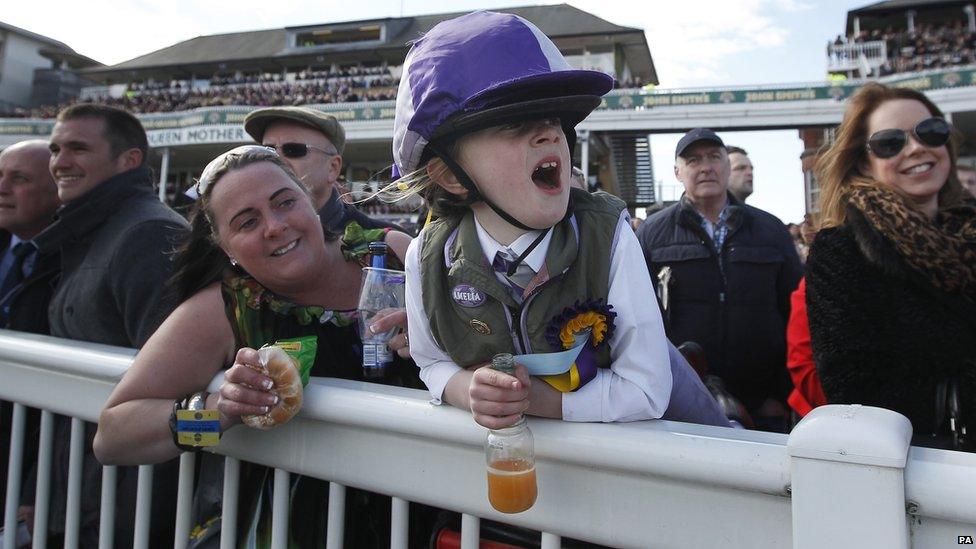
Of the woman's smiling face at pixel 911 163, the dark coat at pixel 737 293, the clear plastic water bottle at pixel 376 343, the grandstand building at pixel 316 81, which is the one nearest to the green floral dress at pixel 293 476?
the clear plastic water bottle at pixel 376 343

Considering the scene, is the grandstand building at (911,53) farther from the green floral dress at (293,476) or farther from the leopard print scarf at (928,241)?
the green floral dress at (293,476)

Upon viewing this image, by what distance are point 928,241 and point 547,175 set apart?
127cm

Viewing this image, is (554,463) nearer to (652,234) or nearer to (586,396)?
(586,396)

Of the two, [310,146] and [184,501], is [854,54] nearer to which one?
[310,146]

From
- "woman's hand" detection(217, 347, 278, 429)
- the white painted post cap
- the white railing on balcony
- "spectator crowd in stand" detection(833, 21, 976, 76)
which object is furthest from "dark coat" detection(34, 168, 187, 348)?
the white railing on balcony

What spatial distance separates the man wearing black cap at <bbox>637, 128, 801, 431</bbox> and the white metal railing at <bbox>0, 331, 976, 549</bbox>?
7.51 feet

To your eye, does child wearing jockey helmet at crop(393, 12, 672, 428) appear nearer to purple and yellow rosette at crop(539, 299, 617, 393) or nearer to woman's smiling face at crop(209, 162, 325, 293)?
purple and yellow rosette at crop(539, 299, 617, 393)

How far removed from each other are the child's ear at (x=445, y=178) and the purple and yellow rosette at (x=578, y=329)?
344 millimetres

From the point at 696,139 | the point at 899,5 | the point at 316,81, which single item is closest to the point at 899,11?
the point at 899,5

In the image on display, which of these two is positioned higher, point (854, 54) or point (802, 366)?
point (854, 54)

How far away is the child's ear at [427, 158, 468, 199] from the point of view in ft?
4.19

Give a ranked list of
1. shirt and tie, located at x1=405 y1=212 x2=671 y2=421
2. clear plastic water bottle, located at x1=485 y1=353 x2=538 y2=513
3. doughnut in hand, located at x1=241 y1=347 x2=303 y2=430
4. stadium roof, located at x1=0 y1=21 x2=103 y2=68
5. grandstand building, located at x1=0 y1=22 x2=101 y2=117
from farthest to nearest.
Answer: stadium roof, located at x1=0 y1=21 x2=103 y2=68
grandstand building, located at x1=0 y1=22 x2=101 y2=117
doughnut in hand, located at x1=241 y1=347 x2=303 y2=430
shirt and tie, located at x1=405 y1=212 x2=671 y2=421
clear plastic water bottle, located at x1=485 y1=353 x2=538 y2=513

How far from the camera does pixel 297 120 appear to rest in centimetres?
A: 342

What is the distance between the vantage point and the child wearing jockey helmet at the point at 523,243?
1.11 m
